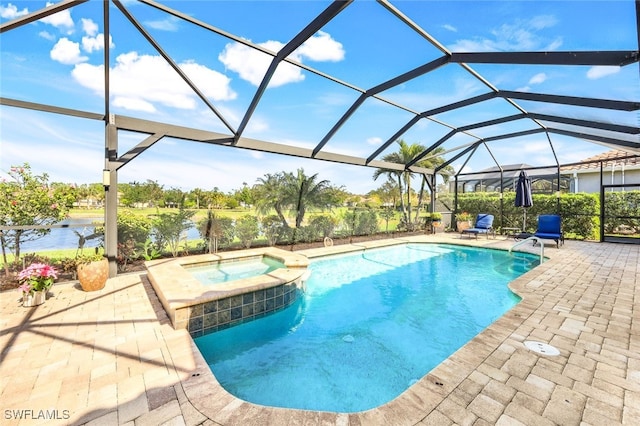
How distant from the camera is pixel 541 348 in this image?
3.21 m

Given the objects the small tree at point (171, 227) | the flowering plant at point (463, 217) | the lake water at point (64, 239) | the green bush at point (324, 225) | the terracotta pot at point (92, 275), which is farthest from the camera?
the flowering plant at point (463, 217)

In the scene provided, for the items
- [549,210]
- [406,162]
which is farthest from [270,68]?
[549,210]

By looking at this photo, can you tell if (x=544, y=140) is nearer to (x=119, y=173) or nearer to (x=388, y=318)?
(x=388, y=318)

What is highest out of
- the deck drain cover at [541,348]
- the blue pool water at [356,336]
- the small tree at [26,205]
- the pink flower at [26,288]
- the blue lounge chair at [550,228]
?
the small tree at [26,205]

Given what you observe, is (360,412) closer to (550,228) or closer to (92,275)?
(92,275)

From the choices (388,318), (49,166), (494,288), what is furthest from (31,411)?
(494,288)

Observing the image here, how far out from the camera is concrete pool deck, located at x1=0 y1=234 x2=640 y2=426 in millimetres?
2174

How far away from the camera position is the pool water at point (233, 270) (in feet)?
21.8

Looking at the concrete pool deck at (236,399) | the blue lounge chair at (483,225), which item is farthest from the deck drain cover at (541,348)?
the blue lounge chair at (483,225)

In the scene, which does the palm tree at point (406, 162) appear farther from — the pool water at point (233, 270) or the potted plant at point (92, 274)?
the potted plant at point (92, 274)

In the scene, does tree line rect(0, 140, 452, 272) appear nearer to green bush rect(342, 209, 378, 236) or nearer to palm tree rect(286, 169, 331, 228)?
palm tree rect(286, 169, 331, 228)

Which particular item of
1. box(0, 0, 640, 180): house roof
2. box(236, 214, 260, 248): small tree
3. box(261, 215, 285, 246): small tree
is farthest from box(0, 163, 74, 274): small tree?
box(261, 215, 285, 246): small tree

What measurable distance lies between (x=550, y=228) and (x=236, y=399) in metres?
13.2

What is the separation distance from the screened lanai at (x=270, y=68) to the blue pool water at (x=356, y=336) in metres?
4.28
